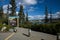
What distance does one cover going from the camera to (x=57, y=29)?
31.2m

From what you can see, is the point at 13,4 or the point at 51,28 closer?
the point at 51,28

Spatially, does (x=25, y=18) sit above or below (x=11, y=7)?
below

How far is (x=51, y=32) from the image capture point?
108 feet

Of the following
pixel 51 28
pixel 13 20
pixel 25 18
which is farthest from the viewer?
pixel 25 18

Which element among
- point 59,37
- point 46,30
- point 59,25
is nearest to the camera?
point 59,37

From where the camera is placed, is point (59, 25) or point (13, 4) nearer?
point (59, 25)

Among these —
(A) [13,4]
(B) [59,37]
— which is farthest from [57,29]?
(A) [13,4]

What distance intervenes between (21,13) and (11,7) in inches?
862

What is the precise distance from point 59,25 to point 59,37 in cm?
1925

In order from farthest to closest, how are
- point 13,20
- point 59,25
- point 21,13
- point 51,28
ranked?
point 21,13, point 13,20, point 51,28, point 59,25

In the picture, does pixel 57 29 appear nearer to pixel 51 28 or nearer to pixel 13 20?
pixel 51 28

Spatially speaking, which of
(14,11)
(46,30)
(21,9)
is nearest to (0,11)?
(21,9)

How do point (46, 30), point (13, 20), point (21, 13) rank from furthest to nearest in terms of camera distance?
point (21, 13) → point (13, 20) → point (46, 30)

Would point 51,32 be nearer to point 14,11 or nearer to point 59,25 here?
point 59,25
